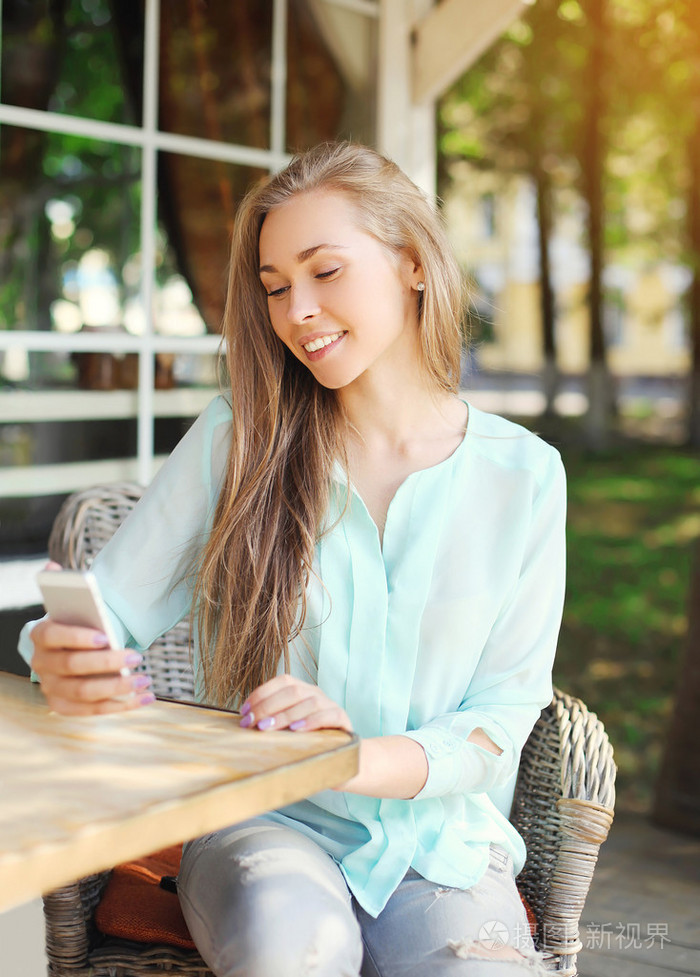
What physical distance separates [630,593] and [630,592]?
0.03 m

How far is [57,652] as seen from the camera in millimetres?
1357

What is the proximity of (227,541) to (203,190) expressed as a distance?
79.0 inches

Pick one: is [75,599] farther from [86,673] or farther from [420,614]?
A: [420,614]

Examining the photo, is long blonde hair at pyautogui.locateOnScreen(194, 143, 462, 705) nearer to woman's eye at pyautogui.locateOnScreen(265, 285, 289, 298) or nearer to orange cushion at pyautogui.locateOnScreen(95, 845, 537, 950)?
woman's eye at pyautogui.locateOnScreen(265, 285, 289, 298)

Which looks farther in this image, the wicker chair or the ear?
the ear

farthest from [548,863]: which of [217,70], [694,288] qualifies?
[694,288]

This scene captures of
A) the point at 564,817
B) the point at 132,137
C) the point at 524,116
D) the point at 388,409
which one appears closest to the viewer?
the point at 564,817

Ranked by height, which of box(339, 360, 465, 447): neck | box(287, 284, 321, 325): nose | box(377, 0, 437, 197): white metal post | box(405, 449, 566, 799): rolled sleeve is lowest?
box(405, 449, 566, 799): rolled sleeve

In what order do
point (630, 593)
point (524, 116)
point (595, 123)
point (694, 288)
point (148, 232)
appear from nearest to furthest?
1. point (148, 232)
2. point (630, 593)
3. point (595, 123)
4. point (694, 288)
5. point (524, 116)

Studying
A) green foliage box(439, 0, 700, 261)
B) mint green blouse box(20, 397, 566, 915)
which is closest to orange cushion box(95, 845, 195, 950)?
mint green blouse box(20, 397, 566, 915)

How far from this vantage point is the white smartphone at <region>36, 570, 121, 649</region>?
1.27m

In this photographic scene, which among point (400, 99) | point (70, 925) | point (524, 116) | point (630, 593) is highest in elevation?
point (524, 116)

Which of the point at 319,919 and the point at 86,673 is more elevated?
the point at 86,673

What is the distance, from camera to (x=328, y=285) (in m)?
1.68
